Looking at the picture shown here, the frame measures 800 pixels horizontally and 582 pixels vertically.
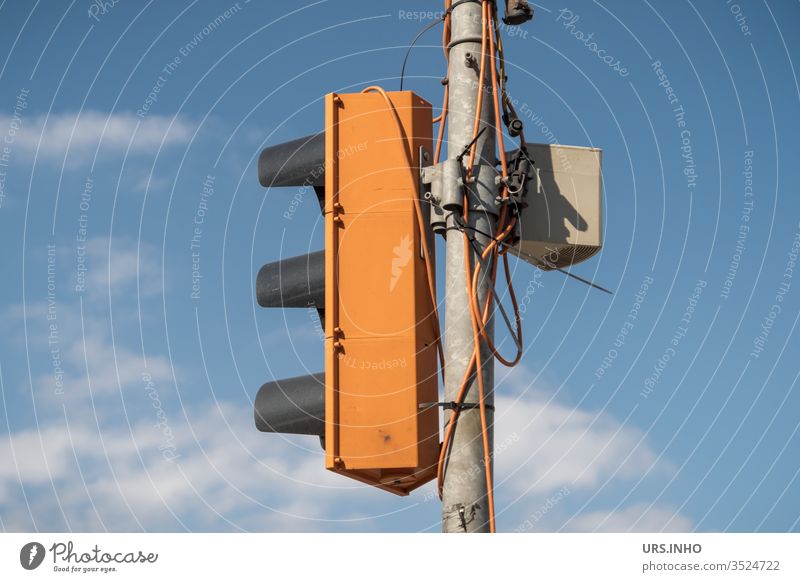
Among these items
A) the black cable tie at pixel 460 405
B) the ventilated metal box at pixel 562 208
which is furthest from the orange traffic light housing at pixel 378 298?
the ventilated metal box at pixel 562 208

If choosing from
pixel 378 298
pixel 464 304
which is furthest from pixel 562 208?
pixel 378 298

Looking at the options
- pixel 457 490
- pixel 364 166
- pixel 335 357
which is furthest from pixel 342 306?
pixel 457 490

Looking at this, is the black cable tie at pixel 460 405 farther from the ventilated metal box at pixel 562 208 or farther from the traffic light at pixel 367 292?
the ventilated metal box at pixel 562 208

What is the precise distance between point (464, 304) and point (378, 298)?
0.68 metres

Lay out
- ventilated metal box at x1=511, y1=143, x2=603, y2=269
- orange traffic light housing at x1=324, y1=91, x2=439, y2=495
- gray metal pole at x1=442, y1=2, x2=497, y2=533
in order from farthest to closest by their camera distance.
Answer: ventilated metal box at x1=511, y1=143, x2=603, y2=269 → orange traffic light housing at x1=324, y1=91, x2=439, y2=495 → gray metal pole at x1=442, y1=2, x2=497, y2=533

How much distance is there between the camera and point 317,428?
7645 millimetres

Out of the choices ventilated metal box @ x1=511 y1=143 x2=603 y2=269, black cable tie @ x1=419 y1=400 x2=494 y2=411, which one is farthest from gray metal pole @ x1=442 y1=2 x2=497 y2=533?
ventilated metal box @ x1=511 y1=143 x2=603 y2=269

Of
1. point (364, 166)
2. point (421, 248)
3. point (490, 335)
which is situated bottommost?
point (490, 335)

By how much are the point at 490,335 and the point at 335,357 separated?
Answer: 39.1 inches

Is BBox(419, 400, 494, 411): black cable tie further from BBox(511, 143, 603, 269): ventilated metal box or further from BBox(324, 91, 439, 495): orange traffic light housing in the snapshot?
BBox(511, 143, 603, 269): ventilated metal box

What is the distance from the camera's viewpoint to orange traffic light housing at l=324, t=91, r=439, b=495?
7.52 meters

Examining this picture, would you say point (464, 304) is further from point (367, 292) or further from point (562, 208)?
point (562, 208)

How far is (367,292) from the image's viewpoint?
25.4ft
